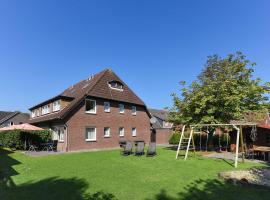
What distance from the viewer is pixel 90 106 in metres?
25.0

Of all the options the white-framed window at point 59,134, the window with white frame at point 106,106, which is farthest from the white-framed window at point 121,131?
the white-framed window at point 59,134

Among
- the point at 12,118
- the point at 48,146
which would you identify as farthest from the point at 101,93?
the point at 12,118

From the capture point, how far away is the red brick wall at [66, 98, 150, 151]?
75.0 ft

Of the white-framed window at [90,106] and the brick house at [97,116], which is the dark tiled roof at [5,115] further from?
the white-framed window at [90,106]

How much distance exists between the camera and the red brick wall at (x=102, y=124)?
2288cm

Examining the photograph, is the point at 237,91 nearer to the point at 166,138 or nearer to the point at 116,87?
the point at 116,87

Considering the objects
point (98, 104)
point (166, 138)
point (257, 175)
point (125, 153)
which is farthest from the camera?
point (166, 138)

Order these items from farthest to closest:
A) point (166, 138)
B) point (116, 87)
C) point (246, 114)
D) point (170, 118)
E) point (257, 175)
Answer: point (166, 138) → point (116, 87) → point (170, 118) → point (246, 114) → point (257, 175)

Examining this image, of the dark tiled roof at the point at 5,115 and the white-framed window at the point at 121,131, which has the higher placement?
the dark tiled roof at the point at 5,115

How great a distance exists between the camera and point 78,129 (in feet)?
76.2

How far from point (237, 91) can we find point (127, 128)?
14.2 meters

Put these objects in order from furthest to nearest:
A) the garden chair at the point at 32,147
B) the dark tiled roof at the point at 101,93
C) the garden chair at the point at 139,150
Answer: the dark tiled roof at the point at 101,93 → the garden chair at the point at 32,147 → the garden chair at the point at 139,150

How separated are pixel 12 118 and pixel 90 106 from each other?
39.0 metres

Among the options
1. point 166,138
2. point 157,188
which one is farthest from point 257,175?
point 166,138
